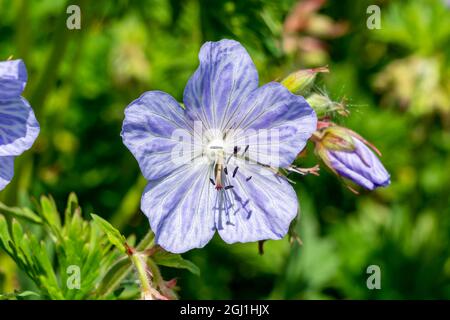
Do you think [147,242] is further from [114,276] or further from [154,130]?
[154,130]

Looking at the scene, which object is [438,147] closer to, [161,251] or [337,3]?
[337,3]

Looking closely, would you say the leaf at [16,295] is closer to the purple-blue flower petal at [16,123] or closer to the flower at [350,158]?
the purple-blue flower petal at [16,123]

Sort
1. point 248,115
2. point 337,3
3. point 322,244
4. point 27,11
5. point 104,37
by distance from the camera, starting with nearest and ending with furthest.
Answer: point 248,115 < point 27,11 < point 322,244 < point 104,37 < point 337,3

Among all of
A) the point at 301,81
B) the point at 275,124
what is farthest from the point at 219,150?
the point at 301,81

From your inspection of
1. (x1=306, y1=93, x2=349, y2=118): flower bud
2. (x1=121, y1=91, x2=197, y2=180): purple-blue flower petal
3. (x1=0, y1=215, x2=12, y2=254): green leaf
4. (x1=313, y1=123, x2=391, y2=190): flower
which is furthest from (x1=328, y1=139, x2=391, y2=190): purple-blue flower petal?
(x1=0, y1=215, x2=12, y2=254): green leaf

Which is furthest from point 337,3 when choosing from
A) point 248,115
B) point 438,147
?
point 248,115

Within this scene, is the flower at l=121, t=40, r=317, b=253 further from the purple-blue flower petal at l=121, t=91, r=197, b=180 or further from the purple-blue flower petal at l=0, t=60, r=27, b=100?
the purple-blue flower petal at l=0, t=60, r=27, b=100
